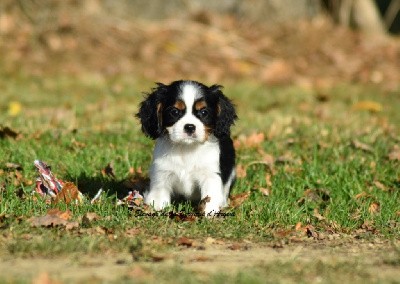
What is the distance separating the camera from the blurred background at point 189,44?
14.4m

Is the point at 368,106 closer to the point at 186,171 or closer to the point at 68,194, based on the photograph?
the point at 186,171

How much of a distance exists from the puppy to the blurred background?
7.31 m

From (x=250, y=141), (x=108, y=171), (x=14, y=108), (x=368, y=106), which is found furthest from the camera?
(x=368, y=106)

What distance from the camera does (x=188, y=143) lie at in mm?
6188

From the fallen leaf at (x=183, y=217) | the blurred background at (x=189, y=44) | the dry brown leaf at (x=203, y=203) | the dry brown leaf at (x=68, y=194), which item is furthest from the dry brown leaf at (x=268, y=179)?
the blurred background at (x=189, y=44)

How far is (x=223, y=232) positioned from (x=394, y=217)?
4.94 ft

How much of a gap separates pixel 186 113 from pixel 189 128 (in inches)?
6.1

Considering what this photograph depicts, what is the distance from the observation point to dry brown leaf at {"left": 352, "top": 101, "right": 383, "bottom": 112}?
11727 millimetres

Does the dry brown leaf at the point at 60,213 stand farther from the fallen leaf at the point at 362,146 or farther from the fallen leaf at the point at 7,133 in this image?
the fallen leaf at the point at 362,146

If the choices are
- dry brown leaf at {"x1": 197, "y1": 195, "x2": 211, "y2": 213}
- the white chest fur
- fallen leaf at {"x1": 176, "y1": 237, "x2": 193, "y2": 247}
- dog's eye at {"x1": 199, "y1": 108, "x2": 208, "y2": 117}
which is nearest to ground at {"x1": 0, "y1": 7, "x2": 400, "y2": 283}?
fallen leaf at {"x1": 176, "y1": 237, "x2": 193, "y2": 247}

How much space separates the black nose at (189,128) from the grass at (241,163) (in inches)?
26.2

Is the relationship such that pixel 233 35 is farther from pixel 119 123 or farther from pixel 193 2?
pixel 119 123

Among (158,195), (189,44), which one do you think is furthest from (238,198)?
(189,44)

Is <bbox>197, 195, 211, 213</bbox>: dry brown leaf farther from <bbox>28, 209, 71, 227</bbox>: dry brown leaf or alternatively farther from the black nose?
<bbox>28, 209, 71, 227</bbox>: dry brown leaf
